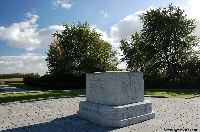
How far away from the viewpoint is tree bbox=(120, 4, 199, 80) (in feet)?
142

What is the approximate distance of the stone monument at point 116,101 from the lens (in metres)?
10.6

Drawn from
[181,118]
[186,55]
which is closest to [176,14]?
[186,55]

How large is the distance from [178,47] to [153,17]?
7.23 meters

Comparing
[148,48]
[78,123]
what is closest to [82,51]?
[148,48]

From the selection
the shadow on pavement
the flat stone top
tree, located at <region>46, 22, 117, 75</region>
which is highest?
tree, located at <region>46, 22, 117, 75</region>

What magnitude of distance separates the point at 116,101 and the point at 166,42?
35.0m

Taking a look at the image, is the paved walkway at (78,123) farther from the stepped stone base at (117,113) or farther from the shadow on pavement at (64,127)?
the stepped stone base at (117,113)

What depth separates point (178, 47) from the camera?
142 feet

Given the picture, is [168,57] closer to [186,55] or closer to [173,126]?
[186,55]

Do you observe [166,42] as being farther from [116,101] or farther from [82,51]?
[116,101]

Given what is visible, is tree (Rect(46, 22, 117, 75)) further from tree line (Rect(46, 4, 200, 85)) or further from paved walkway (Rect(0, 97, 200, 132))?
paved walkway (Rect(0, 97, 200, 132))

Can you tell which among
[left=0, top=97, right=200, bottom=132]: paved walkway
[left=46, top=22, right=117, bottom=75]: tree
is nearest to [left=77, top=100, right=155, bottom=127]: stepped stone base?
[left=0, top=97, right=200, bottom=132]: paved walkway

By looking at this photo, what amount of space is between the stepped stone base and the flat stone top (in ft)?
0.94

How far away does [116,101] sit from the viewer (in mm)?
10992
